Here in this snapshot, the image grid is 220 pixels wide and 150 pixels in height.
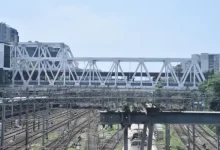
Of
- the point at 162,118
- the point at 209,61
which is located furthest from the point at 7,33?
the point at 162,118

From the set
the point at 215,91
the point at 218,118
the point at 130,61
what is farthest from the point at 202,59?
the point at 218,118

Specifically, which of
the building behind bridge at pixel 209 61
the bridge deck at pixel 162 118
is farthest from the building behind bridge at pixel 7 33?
the bridge deck at pixel 162 118

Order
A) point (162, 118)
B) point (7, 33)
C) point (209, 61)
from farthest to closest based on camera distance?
1. point (7, 33)
2. point (209, 61)
3. point (162, 118)

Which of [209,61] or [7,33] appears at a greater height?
[7,33]

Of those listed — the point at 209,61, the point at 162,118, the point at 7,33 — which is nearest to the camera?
the point at 162,118

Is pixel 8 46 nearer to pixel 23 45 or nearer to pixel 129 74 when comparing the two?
pixel 23 45

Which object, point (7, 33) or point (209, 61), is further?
point (7, 33)

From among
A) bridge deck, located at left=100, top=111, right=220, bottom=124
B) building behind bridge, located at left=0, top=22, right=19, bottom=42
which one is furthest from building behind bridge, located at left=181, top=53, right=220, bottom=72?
bridge deck, located at left=100, top=111, right=220, bottom=124

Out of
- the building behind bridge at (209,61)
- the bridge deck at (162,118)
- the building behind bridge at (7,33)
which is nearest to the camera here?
the bridge deck at (162,118)

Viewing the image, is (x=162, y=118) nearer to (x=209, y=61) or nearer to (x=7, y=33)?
(x=209, y=61)

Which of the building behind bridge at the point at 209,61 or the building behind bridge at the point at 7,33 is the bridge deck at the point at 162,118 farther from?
the building behind bridge at the point at 7,33

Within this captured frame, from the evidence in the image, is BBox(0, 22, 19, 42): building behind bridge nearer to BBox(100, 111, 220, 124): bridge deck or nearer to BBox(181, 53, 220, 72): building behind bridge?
BBox(181, 53, 220, 72): building behind bridge

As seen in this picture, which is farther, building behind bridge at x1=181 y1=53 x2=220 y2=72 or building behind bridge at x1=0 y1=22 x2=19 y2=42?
building behind bridge at x1=0 y1=22 x2=19 y2=42

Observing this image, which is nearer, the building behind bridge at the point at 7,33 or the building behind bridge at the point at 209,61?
the building behind bridge at the point at 209,61
